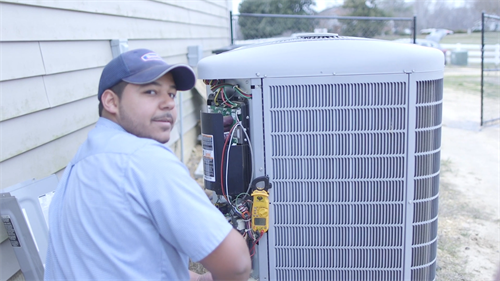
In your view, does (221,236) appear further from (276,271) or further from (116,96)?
(276,271)

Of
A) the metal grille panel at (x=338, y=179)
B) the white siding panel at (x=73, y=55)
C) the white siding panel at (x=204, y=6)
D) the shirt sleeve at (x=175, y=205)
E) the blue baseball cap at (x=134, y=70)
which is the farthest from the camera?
the white siding panel at (x=204, y=6)

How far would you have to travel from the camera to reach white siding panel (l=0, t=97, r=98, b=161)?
2318mm

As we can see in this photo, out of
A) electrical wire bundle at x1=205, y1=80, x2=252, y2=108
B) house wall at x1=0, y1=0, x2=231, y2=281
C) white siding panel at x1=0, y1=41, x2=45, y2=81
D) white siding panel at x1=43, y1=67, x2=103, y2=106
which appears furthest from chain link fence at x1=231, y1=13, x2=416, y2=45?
electrical wire bundle at x1=205, y1=80, x2=252, y2=108

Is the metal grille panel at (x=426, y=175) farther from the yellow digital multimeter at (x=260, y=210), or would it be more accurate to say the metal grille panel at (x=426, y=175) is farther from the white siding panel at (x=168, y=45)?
the white siding panel at (x=168, y=45)

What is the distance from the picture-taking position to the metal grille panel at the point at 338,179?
2133 mm

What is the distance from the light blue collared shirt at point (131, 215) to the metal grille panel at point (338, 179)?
1.09 meters

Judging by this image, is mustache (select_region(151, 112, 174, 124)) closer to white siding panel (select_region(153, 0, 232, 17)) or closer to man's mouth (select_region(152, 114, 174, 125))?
man's mouth (select_region(152, 114, 174, 125))

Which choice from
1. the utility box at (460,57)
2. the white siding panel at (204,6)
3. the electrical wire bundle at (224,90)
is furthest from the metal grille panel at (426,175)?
the utility box at (460,57)

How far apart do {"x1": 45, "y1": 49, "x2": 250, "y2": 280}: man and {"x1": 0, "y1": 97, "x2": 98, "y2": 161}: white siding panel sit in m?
1.28

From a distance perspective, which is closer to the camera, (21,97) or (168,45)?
(21,97)

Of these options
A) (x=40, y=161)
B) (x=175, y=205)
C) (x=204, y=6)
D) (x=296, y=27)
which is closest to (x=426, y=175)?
(x=175, y=205)

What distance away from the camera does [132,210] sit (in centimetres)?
114

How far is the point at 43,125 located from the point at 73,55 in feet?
2.17

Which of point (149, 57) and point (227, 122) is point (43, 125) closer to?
point (227, 122)
